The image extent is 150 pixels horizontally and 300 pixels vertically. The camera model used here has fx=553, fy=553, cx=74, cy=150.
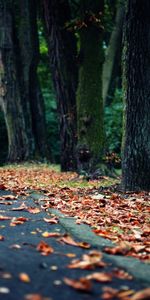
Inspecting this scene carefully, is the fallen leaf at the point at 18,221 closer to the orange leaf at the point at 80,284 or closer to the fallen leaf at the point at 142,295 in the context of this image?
the orange leaf at the point at 80,284

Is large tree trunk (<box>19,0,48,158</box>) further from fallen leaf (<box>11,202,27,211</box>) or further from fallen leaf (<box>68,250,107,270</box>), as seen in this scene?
fallen leaf (<box>68,250,107,270</box>)

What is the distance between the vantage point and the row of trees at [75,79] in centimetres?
909

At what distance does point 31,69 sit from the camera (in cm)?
2006

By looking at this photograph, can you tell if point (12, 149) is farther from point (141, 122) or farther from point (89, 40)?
point (141, 122)

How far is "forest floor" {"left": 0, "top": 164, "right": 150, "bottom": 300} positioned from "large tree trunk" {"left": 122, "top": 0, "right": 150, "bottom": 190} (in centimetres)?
105

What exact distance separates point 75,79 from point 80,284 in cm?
1135

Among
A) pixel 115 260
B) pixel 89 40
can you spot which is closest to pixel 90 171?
pixel 89 40

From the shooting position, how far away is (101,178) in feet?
39.3

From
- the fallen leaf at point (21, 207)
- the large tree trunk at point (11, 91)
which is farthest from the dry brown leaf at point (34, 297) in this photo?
the large tree trunk at point (11, 91)

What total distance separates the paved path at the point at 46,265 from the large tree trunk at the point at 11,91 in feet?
43.6

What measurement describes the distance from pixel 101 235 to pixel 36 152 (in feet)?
49.8

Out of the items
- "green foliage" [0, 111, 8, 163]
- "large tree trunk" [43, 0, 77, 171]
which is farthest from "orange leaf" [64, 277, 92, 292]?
"green foliage" [0, 111, 8, 163]

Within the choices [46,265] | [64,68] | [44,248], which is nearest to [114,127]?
[64,68]

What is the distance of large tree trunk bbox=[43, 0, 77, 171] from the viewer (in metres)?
13.9
